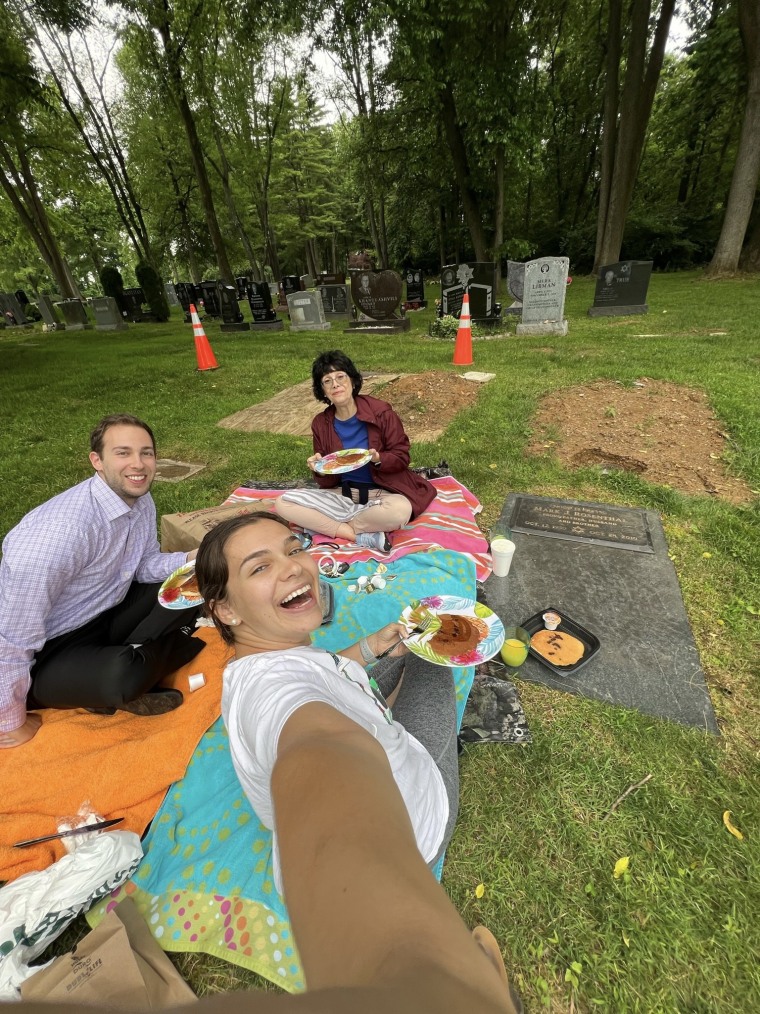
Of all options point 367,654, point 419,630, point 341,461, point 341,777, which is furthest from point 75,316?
point 341,777

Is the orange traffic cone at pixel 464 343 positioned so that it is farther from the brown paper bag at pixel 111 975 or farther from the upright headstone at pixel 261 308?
the brown paper bag at pixel 111 975

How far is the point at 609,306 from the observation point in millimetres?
11844

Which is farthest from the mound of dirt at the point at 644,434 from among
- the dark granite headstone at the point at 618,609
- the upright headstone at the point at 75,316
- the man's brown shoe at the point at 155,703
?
the upright headstone at the point at 75,316

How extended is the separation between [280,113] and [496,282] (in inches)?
827

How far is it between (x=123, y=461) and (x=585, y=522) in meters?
3.36

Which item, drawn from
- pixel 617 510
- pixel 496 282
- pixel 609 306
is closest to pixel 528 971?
pixel 617 510

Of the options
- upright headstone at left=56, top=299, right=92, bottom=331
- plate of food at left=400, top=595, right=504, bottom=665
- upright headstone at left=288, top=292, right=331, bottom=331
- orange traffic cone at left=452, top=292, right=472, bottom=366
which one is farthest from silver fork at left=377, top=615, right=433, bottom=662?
upright headstone at left=56, top=299, right=92, bottom=331

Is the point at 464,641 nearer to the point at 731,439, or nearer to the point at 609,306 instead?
the point at 731,439

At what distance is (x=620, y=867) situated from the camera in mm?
1612

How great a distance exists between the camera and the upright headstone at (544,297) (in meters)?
9.63

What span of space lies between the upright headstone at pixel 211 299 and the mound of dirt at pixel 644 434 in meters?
15.5

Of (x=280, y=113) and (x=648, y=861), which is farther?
(x=280, y=113)

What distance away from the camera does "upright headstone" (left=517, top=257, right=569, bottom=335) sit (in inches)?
379

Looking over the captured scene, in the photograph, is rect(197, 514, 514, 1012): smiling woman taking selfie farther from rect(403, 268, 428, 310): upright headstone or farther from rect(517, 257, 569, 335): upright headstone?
rect(403, 268, 428, 310): upright headstone
